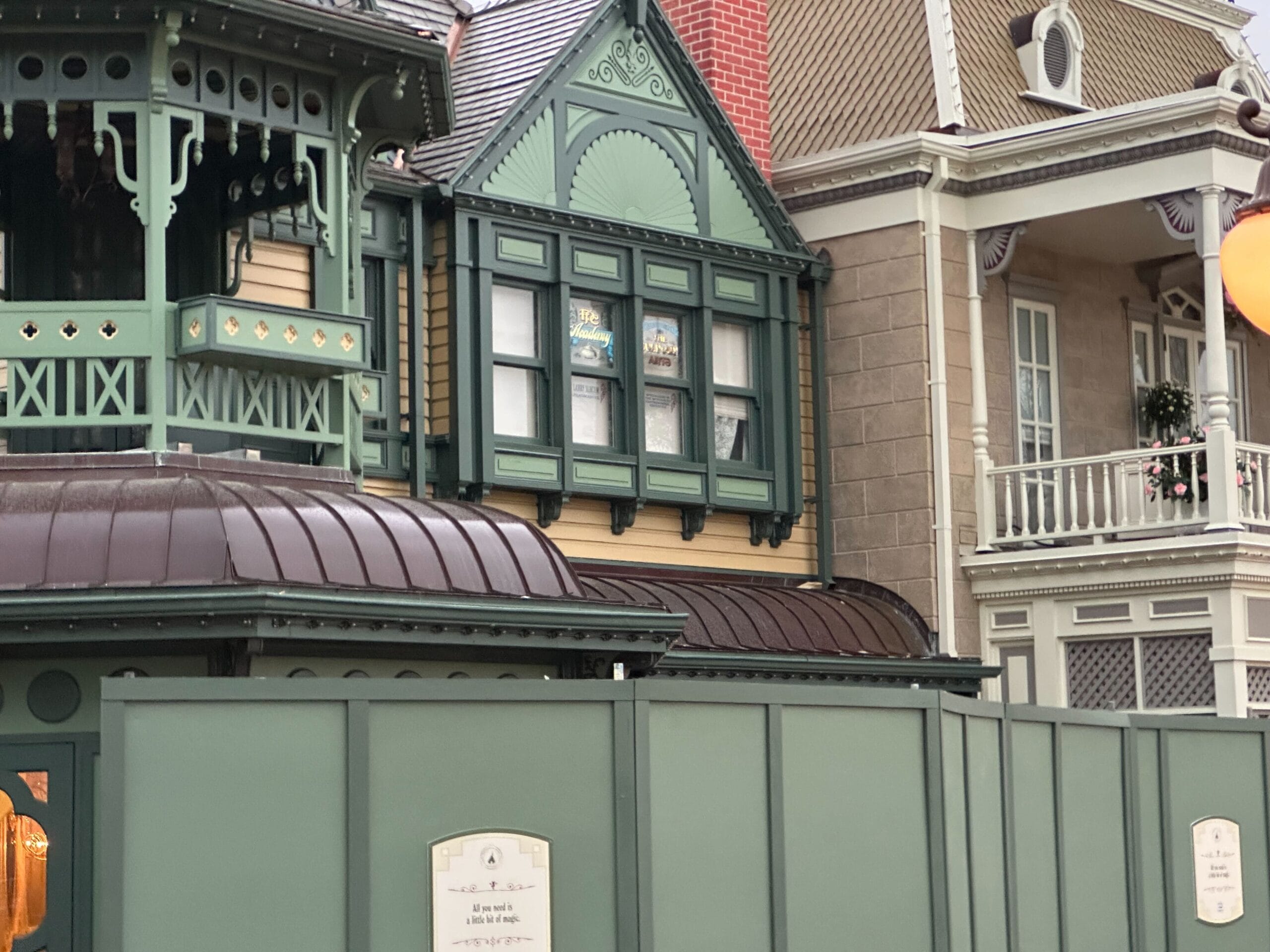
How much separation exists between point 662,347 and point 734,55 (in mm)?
3352

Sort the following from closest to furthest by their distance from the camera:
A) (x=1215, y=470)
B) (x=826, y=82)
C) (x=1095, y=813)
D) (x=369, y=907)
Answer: (x=369, y=907) < (x=1095, y=813) < (x=1215, y=470) < (x=826, y=82)

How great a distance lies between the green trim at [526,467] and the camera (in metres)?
17.7

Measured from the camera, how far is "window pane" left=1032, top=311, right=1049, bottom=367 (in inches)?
850

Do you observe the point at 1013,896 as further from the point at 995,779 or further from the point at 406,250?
the point at 406,250

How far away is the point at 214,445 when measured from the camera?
13812mm

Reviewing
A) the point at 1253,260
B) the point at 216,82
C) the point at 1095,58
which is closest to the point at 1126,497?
the point at 1095,58

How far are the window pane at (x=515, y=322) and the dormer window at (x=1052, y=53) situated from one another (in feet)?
21.6

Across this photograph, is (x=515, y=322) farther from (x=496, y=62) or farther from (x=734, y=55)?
(x=734, y=55)

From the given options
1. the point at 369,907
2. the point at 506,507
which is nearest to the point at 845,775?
the point at 369,907

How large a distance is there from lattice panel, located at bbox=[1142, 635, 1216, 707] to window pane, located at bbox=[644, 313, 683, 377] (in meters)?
4.79

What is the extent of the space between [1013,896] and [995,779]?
0.65 meters

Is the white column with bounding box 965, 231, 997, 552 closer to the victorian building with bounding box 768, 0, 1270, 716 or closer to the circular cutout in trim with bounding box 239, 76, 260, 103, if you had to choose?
the victorian building with bounding box 768, 0, 1270, 716

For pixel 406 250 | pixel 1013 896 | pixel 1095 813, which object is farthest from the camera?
pixel 406 250

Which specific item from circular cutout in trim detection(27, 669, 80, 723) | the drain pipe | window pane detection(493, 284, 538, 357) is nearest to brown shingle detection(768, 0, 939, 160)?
the drain pipe
